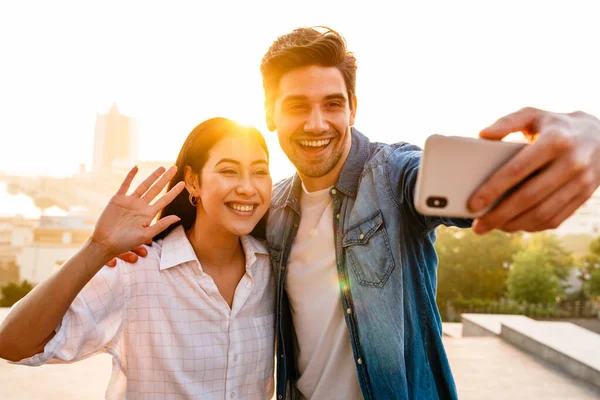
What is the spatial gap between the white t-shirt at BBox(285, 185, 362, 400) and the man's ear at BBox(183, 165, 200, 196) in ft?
2.16

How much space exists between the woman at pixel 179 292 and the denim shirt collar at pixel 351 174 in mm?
242

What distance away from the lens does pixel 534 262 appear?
3509cm

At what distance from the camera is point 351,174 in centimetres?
246

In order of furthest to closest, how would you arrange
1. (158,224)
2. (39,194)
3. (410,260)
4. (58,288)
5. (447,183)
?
1. (39,194)
2. (410,260)
3. (158,224)
4. (58,288)
5. (447,183)

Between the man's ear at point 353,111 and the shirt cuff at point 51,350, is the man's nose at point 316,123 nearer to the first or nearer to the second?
the man's ear at point 353,111

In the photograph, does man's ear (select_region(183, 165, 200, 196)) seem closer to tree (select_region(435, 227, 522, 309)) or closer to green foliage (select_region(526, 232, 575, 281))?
tree (select_region(435, 227, 522, 309))

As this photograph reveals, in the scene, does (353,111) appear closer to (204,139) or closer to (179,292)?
(204,139)

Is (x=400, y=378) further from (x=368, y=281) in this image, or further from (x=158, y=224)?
(x=158, y=224)

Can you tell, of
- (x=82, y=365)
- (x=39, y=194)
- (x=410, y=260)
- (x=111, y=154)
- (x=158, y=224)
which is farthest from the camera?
(x=111, y=154)

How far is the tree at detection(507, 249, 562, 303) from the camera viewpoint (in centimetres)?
3441

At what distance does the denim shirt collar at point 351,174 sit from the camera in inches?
96.1

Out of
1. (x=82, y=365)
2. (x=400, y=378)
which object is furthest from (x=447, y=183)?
(x=82, y=365)

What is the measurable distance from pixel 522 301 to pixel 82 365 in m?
35.0

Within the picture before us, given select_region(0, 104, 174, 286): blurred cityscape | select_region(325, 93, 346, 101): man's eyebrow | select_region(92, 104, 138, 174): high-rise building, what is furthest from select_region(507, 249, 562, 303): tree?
select_region(92, 104, 138, 174): high-rise building
